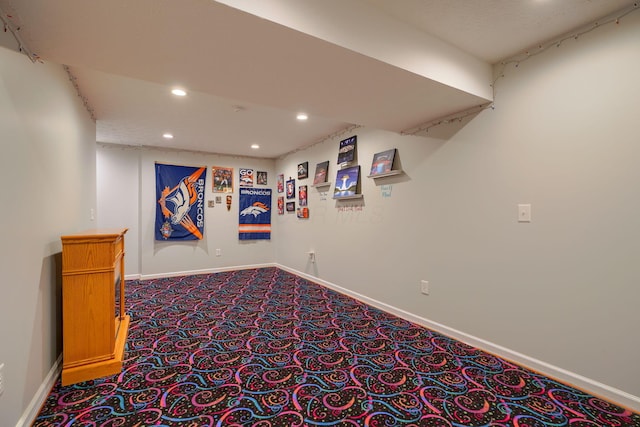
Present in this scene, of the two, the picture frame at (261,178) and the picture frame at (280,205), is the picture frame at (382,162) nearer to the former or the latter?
the picture frame at (280,205)

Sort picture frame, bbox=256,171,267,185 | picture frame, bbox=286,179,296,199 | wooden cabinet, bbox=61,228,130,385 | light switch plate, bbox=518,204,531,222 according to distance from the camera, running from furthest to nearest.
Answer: picture frame, bbox=256,171,267,185 < picture frame, bbox=286,179,296,199 < light switch plate, bbox=518,204,531,222 < wooden cabinet, bbox=61,228,130,385

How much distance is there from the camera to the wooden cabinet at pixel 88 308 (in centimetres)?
204

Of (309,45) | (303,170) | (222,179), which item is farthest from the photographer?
(222,179)

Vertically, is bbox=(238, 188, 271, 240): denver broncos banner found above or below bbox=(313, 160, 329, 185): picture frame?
below

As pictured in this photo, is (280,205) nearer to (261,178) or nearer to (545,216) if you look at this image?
(261,178)

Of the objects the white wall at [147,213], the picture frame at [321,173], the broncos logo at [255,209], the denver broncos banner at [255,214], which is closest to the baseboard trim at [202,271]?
the white wall at [147,213]

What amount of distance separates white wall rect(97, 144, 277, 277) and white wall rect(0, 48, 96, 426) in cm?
295

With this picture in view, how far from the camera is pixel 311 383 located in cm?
204

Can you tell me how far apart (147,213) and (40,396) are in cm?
397

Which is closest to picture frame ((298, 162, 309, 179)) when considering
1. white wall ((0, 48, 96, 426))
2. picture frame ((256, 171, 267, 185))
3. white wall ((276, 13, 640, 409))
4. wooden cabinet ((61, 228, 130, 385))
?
picture frame ((256, 171, 267, 185))

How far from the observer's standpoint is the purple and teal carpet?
1.71m

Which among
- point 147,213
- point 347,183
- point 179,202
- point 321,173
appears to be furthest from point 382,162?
point 147,213

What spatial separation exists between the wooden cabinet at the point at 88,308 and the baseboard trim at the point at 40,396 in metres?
0.08

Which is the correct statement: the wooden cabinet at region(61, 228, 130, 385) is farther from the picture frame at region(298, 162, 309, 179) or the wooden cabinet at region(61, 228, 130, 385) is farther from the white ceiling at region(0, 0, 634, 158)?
the picture frame at region(298, 162, 309, 179)
